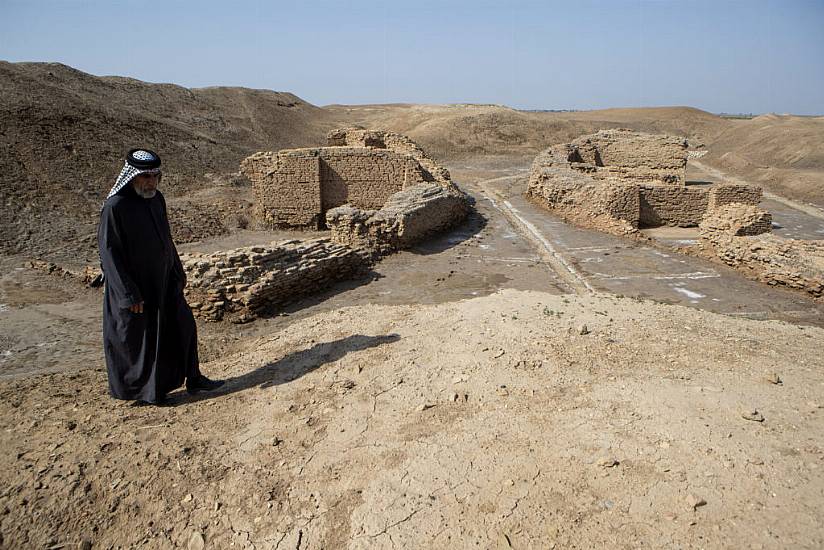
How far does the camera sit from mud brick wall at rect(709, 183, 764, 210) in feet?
44.8

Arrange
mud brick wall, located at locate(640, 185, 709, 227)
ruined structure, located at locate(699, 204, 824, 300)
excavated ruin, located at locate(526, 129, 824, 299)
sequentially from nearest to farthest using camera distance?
1. ruined structure, located at locate(699, 204, 824, 300)
2. excavated ruin, located at locate(526, 129, 824, 299)
3. mud brick wall, located at locate(640, 185, 709, 227)

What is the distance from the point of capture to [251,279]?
7.59 m

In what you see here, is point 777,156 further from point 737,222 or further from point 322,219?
point 322,219

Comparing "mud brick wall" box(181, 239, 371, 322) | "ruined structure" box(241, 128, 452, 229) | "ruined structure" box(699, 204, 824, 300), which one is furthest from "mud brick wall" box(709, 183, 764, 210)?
"mud brick wall" box(181, 239, 371, 322)

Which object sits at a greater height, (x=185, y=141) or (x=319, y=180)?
(x=185, y=141)

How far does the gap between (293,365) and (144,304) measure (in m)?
1.57

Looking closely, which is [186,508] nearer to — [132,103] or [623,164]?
[623,164]

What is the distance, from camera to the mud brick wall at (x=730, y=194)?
1364 centimetres

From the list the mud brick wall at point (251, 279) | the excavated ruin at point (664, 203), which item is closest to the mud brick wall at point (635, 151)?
the excavated ruin at point (664, 203)

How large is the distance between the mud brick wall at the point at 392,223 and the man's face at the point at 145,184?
610 cm

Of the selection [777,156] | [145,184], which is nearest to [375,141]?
[145,184]

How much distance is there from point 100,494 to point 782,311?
9.03 m

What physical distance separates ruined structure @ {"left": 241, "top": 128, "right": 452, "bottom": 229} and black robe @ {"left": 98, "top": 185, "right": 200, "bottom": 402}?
910 cm

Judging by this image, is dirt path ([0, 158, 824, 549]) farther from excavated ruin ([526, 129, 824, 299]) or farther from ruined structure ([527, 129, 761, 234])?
ruined structure ([527, 129, 761, 234])
